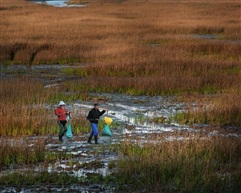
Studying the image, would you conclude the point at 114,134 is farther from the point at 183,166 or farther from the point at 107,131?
the point at 183,166

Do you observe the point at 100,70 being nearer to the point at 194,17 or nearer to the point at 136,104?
the point at 136,104

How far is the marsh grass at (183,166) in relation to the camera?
35.5 feet

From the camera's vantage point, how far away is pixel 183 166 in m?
11.6

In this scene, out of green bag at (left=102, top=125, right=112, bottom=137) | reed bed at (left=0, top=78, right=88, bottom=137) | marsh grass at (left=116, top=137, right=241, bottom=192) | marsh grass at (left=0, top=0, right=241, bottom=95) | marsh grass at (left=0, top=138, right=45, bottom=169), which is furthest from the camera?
marsh grass at (left=0, top=0, right=241, bottom=95)

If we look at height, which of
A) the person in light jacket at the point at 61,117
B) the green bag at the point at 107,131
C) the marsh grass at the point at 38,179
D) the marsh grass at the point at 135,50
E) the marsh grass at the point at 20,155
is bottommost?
the marsh grass at the point at 38,179

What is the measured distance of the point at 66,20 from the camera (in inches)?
1977

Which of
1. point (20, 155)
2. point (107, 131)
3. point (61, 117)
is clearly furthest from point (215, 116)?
point (20, 155)

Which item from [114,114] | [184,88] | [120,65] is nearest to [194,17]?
[120,65]

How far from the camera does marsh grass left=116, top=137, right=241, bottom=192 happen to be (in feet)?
35.5

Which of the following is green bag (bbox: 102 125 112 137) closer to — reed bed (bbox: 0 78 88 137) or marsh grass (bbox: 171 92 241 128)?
reed bed (bbox: 0 78 88 137)

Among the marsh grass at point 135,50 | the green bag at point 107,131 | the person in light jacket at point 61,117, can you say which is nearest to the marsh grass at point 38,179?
the person in light jacket at point 61,117

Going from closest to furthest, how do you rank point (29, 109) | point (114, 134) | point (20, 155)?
1. point (20, 155)
2. point (114, 134)
3. point (29, 109)

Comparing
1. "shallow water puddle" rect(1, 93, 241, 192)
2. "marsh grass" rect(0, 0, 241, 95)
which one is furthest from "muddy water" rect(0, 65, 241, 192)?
"marsh grass" rect(0, 0, 241, 95)

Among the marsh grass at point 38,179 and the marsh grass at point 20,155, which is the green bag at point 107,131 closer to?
the marsh grass at point 20,155
